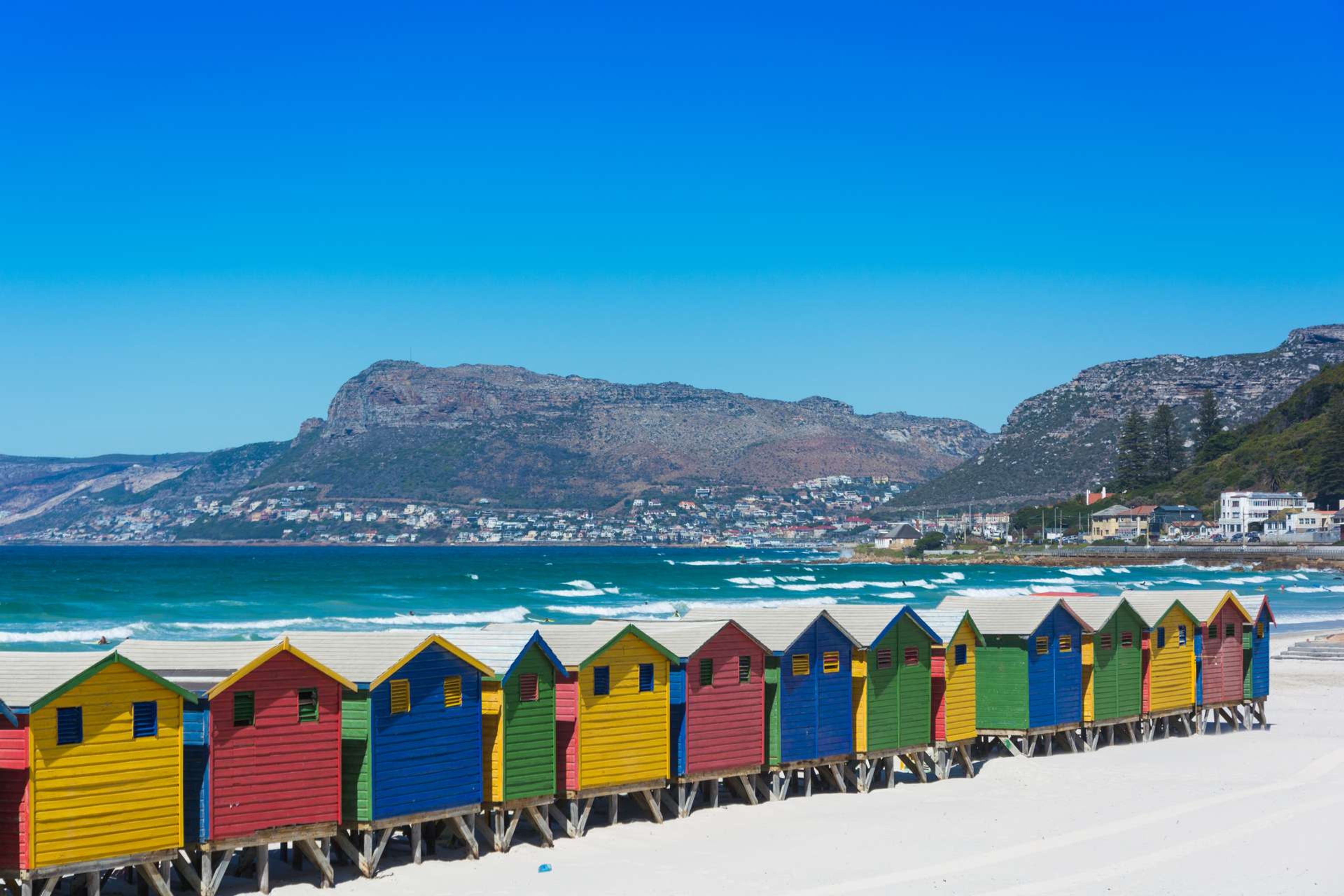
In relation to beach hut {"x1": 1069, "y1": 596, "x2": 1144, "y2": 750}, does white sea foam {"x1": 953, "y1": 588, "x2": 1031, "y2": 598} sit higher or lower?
lower

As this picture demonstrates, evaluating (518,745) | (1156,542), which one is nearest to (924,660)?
(518,745)

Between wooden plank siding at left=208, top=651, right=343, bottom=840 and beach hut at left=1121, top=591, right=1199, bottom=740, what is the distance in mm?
19609

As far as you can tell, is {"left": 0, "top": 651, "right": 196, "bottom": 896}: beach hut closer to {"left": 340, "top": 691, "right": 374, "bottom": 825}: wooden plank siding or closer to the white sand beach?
the white sand beach

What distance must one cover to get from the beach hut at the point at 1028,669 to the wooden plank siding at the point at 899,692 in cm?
224

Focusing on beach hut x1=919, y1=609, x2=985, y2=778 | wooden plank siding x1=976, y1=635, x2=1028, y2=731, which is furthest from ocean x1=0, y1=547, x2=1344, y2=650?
beach hut x1=919, y1=609, x2=985, y2=778

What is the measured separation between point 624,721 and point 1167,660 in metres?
16.0

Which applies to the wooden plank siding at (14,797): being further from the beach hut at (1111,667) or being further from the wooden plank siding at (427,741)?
the beach hut at (1111,667)

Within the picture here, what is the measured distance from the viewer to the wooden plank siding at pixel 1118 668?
3216cm

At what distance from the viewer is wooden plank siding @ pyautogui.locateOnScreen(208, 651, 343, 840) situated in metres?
18.1

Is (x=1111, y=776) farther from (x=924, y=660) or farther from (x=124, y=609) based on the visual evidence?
(x=124, y=609)

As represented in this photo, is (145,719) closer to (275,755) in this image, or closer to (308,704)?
(275,755)

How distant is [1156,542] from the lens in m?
191

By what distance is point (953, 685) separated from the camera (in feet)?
94.9

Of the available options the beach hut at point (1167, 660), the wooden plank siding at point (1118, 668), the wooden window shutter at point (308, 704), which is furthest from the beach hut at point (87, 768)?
the beach hut at point (1167, 660)
